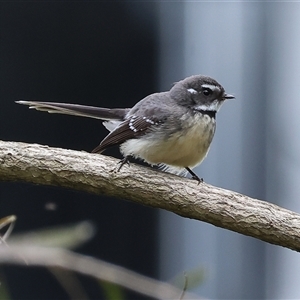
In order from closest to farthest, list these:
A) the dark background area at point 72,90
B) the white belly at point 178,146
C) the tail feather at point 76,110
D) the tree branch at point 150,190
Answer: the tree branch at point 150,190, the white belly at point 178,146, the tail feather at point 76,110, the dark background area at point 72,90

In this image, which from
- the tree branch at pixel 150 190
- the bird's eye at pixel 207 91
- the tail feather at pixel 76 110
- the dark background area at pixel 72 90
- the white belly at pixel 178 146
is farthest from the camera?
the dark background area at pixel 72 90

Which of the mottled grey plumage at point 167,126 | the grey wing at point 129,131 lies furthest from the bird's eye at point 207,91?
the grey wing at point 129,131

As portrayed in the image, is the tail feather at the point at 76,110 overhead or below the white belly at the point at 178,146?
overhead

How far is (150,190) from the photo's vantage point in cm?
352

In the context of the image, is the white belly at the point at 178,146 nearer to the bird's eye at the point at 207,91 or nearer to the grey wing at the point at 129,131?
the grey wing at the point at 129,131

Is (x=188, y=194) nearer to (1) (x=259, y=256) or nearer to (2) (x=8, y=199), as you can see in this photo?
(2) (x=8, y=199)

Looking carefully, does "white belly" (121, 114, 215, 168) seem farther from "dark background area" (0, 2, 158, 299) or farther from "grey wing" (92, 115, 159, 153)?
"dark background area" (0, 2, 158, 299)

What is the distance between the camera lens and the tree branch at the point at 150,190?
3.41 metres

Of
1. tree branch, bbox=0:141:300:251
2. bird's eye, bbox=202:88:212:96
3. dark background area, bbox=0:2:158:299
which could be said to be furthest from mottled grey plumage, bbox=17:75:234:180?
dark background area, bbox=0:2:158:299

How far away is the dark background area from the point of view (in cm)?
649

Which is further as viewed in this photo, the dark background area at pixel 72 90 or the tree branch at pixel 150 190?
the dark background area at pixel 72 90

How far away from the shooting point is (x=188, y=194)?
352 centimetres

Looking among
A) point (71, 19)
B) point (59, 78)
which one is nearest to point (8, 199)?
point (59, 78)

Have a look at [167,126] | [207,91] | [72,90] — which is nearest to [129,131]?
[167,126]
